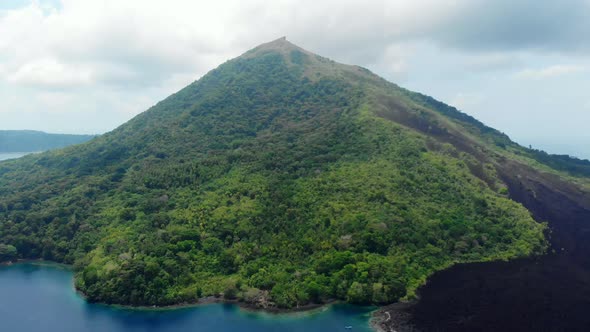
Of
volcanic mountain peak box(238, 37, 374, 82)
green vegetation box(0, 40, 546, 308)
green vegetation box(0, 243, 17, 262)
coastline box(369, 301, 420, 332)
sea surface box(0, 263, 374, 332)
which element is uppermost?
volcanic mountain peak box(238, 37, 374, 82)

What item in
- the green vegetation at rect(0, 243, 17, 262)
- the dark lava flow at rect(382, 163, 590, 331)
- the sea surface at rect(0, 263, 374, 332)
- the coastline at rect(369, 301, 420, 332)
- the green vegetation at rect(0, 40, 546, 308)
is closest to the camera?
the coastline at rect(369, 301, 420, 332)

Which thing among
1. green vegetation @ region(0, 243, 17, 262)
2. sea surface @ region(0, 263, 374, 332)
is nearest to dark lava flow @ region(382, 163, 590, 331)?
sea surface @ region(0, 263, 374, 332)

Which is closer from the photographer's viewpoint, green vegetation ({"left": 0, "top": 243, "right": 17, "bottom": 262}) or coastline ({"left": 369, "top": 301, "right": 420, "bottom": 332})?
coastline ({"left": 369, "top": 301, "right": 420, "bottom": 332})

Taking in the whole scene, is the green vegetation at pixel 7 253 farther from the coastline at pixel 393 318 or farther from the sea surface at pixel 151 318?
the coastline at pixel 393 318

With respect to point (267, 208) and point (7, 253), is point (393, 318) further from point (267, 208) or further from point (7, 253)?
point (7, 253)

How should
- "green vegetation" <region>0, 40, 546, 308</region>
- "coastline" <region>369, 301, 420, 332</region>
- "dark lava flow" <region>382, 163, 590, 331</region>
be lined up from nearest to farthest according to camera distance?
"coastline" <region>369, 301, 420, 332</region>
"dark lava flow" <region>382, 163, 590, 331</region>
"green vegetation" <region>0, 40, 546, 308</region>

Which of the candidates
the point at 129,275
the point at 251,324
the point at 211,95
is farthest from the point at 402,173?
the point at 211,95

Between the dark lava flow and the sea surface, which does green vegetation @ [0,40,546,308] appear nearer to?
the sea surface

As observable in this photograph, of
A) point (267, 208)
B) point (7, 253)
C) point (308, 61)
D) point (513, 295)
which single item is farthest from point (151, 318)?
point (308, 61)
